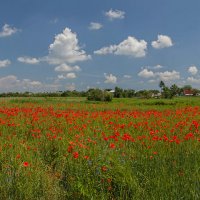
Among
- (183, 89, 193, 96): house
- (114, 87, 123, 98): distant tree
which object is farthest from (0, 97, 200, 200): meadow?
(183, 89, 193, 96): house

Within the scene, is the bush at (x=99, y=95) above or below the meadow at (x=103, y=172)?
above

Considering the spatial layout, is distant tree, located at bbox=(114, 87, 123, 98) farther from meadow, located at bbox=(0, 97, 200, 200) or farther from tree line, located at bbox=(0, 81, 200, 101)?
meadow, located at bbox=(0, 97, 200, 200)

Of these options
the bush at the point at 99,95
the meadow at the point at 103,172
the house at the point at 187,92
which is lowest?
the meadow at the point at 103,172

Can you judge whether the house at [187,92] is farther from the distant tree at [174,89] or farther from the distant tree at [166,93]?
the distant tree at [166,93]

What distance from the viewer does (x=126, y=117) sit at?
48.8 ft

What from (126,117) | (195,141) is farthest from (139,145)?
(126,117)

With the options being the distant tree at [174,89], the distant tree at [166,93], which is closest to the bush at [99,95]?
the distant tree at [166,93]

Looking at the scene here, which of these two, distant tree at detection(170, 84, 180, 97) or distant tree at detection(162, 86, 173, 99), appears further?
distant tree at detection(170, 84, 180, 97)

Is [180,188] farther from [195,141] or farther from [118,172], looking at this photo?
[195,141]

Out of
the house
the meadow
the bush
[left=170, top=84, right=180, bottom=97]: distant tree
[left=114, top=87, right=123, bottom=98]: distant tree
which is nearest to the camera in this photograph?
the meadow

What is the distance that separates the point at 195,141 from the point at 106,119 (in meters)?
5.07

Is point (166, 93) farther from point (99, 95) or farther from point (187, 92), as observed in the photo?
point (99, 95)

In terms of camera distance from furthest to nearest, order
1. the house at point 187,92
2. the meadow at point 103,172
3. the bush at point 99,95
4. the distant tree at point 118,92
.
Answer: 1. the house at point 187,92
2. the distant tree at point 118,92
3. the bush at point 99,95
4. the meadow at point 103,172

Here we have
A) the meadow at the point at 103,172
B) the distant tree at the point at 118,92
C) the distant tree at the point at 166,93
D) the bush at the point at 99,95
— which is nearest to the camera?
the meadow at the point at 103,172
